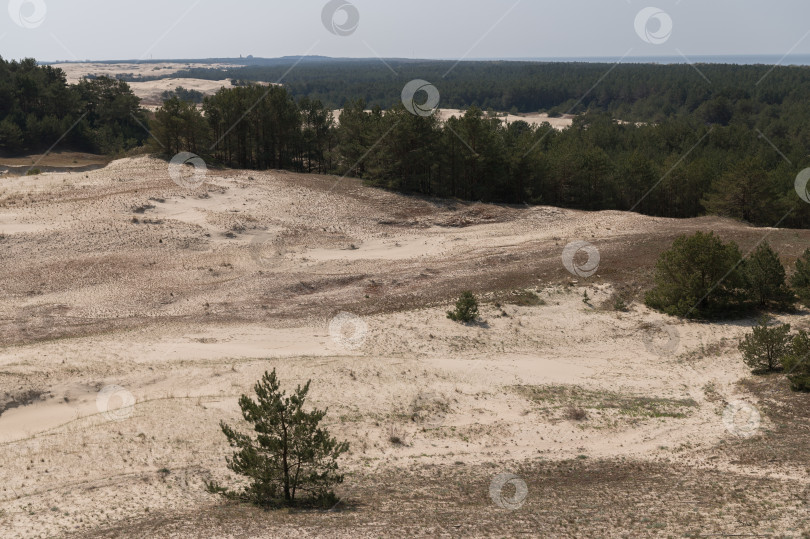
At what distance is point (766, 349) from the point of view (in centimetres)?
Result: 2486

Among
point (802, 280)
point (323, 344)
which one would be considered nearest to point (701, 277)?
point (802, 280)

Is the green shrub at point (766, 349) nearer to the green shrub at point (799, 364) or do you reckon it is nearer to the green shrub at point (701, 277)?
the green shrub at point (799, 364)

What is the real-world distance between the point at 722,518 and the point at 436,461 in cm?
774

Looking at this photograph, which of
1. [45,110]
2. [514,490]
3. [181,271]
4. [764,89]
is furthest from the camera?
[764,89]

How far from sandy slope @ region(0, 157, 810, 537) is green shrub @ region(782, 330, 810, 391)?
6.38ft

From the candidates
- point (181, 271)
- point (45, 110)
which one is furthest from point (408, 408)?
point (45, 110)

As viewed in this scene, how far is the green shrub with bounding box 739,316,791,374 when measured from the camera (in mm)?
24609

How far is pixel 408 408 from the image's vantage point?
22141 millimetres

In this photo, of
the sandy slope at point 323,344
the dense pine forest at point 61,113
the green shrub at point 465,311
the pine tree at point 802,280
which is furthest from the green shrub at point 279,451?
the dense pine forest at point 61,113

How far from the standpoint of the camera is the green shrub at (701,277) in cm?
2991

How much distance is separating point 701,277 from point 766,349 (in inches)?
248

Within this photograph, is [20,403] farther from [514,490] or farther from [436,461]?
[514,490]

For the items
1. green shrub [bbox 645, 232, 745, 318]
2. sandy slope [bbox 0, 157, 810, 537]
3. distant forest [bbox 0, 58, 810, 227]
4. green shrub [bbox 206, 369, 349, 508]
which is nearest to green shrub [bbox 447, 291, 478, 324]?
sandy slope [bbox 0, 157, 810, 537]

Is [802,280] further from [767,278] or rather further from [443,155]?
[443,155]
